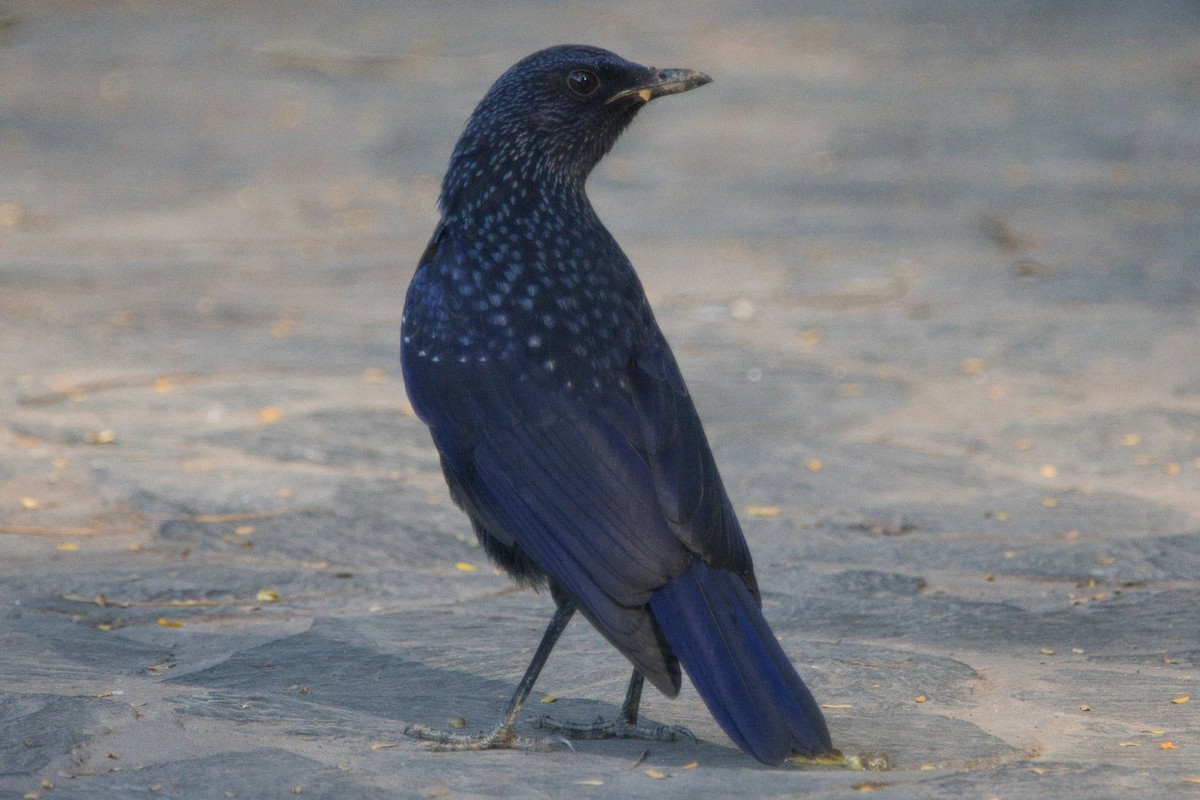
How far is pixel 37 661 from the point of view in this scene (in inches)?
146

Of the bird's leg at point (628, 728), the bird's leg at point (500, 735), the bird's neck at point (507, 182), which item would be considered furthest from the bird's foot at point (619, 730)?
the bird's neck at point (507, 182)

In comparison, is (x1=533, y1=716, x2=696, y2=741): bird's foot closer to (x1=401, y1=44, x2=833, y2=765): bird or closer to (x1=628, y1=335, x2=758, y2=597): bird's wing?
(x1=401, y1=44, x2=833, y2=765): bird

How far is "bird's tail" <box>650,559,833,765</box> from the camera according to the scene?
2.96 metres

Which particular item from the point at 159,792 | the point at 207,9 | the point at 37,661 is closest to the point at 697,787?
the point at 159,792

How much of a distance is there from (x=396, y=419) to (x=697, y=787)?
3537 mm

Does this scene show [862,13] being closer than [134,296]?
No

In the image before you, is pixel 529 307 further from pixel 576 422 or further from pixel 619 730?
pixel 619 730

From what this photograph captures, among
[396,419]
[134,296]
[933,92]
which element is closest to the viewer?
[396,419]

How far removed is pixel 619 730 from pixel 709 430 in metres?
2.89

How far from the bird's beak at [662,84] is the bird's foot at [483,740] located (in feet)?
5.47

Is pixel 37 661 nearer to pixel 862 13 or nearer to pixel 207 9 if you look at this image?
pixel 207 9

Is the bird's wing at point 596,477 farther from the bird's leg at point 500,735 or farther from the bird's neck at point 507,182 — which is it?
the bird's neck at point 507,182

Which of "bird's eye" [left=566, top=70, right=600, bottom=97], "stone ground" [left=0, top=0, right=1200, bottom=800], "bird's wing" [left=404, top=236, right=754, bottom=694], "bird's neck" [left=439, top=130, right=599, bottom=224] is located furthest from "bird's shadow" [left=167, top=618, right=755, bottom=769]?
"bird's eye" [left=566, top=70, right=600, bottom=97]

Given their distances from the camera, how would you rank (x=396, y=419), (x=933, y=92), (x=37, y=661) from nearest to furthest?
(x=37, y=661) → (x=396, y=419) → (x=933, y=92)
